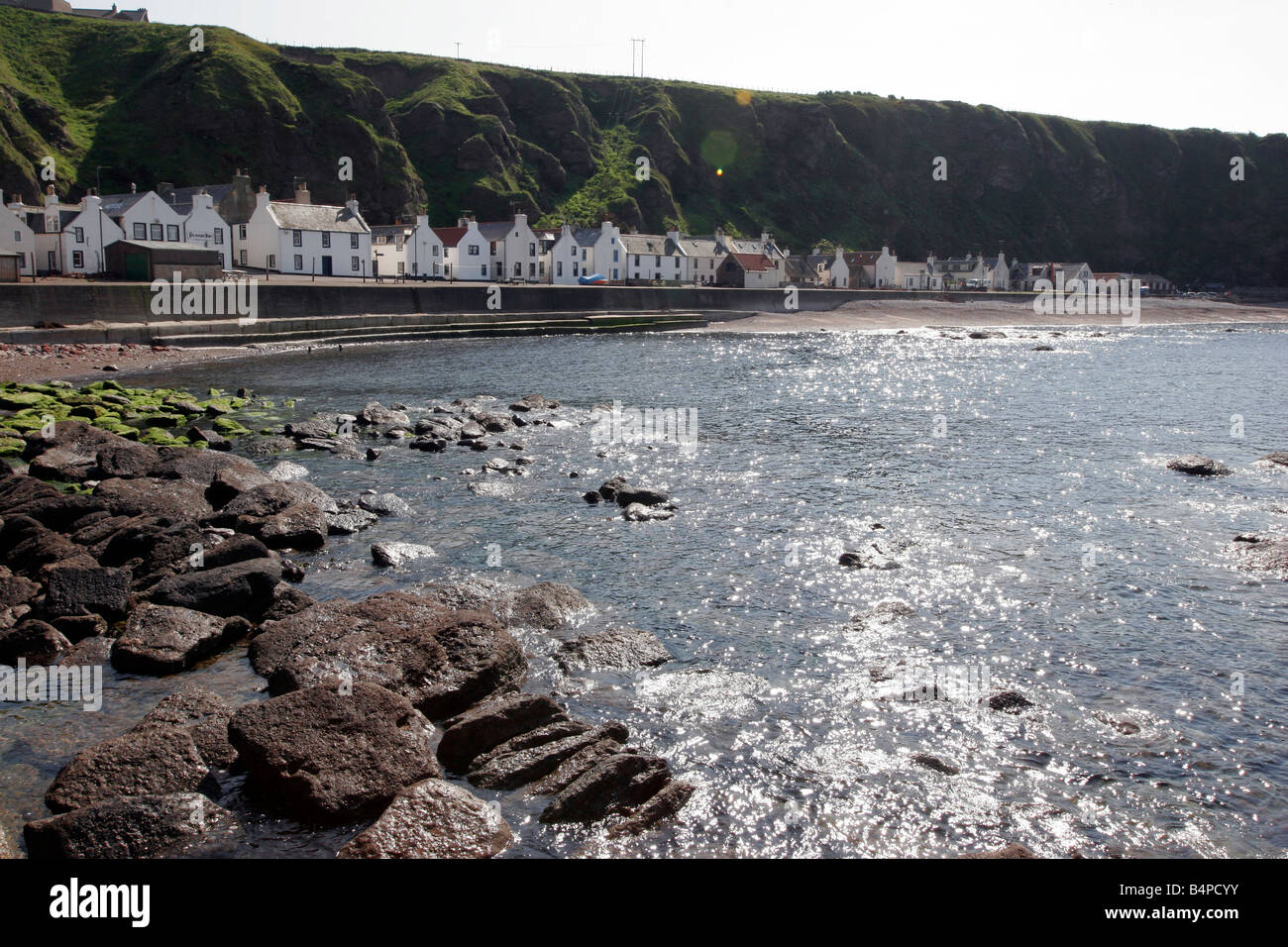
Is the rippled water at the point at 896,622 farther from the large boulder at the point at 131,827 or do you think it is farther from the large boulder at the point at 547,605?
the large boulder at the point at 131,827

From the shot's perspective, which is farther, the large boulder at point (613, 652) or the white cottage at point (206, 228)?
the white cottage at point (206, 228)

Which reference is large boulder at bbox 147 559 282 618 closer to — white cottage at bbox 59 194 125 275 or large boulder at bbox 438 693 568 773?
large boulder at bbox 438 693 568 773

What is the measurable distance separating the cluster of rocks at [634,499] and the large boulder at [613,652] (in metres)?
7.41

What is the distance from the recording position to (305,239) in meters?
81.4

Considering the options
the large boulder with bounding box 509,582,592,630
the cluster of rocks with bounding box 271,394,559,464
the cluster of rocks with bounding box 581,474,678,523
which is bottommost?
the large boulder with bounding box 509,582,592,630

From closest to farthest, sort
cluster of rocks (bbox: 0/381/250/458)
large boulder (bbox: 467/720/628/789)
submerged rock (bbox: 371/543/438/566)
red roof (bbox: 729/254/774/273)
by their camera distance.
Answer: large boulder (bbox: 467/720/628/789)
submerged rock (bbox: 371/543/438/566)
cluster of rocks (bbox: 0/381/250/458)
red roof (bbox: 729/254/774/273)

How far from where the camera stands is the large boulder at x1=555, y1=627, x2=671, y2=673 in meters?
13.8

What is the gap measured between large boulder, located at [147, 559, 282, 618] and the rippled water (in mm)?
1380

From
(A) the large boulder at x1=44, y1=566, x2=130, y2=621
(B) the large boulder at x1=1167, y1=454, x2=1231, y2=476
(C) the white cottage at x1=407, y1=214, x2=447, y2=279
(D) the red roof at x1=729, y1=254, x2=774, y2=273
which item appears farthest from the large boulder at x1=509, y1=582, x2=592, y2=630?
(D) the red roof at x1=729, y1=254, x2=774, y2=273

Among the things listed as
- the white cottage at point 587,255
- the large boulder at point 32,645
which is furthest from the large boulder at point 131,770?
the white cottage at point 587,255

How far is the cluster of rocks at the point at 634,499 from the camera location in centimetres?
2214

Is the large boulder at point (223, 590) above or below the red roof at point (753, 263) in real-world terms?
below
